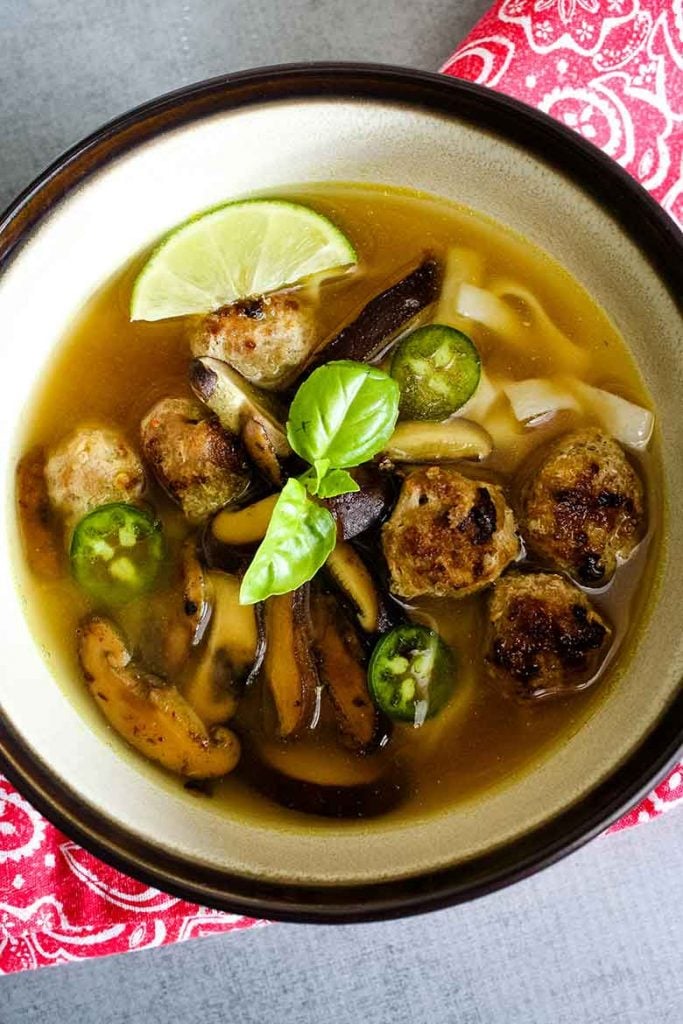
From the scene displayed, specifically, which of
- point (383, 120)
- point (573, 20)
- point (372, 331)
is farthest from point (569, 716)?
point (573, 20)

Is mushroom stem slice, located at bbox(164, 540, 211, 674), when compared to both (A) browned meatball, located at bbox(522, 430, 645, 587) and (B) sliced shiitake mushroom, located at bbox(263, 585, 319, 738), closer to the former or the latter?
(B) sliced shiitake mushroom, located at bbox(263, 585, 319, 738)

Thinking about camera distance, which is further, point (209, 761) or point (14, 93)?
point (14, 93)

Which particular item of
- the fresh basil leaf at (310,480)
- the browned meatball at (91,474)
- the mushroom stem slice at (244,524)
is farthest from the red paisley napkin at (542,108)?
the fresh basil leaf at (310,480)

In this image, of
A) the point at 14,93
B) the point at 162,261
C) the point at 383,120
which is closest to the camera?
the point at 383,120

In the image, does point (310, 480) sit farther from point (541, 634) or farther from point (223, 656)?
point (541, 634)

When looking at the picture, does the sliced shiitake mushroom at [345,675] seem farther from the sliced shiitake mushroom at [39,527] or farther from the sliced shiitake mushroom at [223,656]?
the sliced shiitake mushroom at [39,527]

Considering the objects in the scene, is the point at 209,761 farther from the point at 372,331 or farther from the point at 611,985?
the point at 611,985
